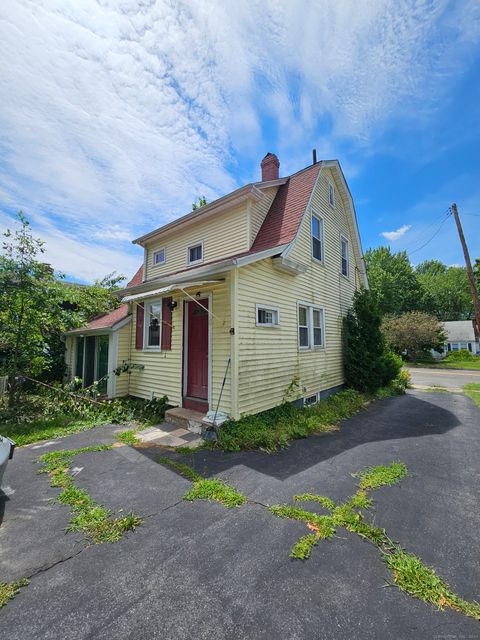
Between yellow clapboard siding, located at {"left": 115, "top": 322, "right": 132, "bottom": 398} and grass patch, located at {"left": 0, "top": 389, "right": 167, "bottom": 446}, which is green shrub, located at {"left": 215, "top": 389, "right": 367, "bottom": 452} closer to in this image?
grass patch, located at {"left": 0, "top": 389, "right": 167, "bottom": 446}

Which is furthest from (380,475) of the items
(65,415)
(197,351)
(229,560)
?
(65,415)

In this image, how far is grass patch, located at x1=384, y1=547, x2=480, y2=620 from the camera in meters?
2.05

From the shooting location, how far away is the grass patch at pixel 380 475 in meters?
3.96

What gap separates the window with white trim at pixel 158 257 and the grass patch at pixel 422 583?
9.76 meters

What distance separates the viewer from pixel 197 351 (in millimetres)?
7266

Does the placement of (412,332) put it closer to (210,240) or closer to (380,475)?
(210,240)

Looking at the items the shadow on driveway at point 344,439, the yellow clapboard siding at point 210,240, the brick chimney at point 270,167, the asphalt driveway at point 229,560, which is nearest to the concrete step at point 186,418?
the shadow on driveway at point 344,439

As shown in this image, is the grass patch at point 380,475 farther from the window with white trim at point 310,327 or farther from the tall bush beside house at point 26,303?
the tall bush beside house at point 26,303

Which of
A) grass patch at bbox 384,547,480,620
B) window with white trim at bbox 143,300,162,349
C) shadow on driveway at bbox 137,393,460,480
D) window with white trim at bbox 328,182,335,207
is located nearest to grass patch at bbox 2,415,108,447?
shadow on driveway at bbox 137,393,460,480

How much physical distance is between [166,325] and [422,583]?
720 centimetres

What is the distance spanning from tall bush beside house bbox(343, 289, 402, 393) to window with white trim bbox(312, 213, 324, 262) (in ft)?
10.8

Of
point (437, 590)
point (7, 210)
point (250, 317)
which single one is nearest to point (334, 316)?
point (250, 317)

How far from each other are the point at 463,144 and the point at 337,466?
15793 mm

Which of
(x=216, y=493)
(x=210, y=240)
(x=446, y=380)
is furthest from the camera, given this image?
(x=446, y=380)
